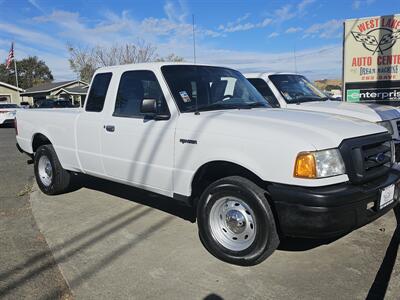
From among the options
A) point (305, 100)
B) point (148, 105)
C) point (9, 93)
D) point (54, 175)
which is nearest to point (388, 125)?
point (305, 100)

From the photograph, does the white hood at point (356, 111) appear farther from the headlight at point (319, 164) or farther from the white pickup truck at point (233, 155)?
the headlight at point (319, 164)

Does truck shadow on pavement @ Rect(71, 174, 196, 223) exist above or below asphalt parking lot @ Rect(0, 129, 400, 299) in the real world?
above

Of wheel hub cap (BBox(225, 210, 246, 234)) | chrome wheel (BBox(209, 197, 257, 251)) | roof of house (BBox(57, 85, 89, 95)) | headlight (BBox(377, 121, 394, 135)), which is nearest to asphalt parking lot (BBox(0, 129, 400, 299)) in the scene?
chrome wheel (BBox(209, 197, 257, 251))

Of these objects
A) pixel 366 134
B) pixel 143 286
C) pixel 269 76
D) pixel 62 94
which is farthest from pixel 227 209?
pixel 62 94

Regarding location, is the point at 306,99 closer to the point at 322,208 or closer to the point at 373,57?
the point at 373,57

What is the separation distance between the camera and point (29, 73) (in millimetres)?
86000

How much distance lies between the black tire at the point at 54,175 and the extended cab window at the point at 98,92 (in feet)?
4.15

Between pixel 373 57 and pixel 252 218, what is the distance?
735cm

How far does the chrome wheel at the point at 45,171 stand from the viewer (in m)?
6.82

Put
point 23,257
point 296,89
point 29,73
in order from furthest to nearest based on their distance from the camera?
point 29,73 → point 296,89 → point 23,257

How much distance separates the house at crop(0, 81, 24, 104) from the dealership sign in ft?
151

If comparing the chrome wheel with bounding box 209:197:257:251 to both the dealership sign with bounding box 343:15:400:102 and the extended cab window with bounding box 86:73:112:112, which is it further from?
the dealership sign with bounding box 343:15:400:102

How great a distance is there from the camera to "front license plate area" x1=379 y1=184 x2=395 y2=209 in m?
3.89

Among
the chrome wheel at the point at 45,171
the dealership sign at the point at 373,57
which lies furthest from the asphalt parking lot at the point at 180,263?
the dealership sign at the point at 373,57
